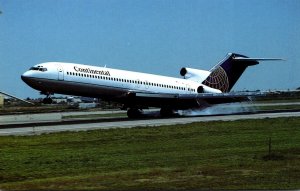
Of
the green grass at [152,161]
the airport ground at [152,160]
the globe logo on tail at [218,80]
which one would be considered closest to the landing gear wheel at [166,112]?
the globe logo on tail at [218,80]

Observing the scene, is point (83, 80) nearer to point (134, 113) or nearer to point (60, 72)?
point (60, 72)

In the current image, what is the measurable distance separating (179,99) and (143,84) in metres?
3.88

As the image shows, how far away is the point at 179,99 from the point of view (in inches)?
2117

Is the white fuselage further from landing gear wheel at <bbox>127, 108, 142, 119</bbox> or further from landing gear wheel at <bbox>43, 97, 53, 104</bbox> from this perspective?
landing gear wheel at <bbox>127, 108, 142, 119</bbox>

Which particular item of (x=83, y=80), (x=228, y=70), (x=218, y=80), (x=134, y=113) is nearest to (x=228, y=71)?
(x=228, y=70)

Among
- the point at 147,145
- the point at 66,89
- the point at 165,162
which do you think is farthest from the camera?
the point at 66,89

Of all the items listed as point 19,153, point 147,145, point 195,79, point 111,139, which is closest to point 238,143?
point 147,145

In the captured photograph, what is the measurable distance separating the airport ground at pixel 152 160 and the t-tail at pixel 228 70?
2930 cm

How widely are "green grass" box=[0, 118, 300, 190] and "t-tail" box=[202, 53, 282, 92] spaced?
1153 inches

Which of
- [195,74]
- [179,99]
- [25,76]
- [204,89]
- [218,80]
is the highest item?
[195,74]

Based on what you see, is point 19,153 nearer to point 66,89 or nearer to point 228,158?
point 228,158

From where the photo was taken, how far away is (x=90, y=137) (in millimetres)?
30766

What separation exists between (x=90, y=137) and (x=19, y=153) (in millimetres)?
7540

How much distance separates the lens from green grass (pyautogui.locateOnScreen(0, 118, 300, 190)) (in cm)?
1514
